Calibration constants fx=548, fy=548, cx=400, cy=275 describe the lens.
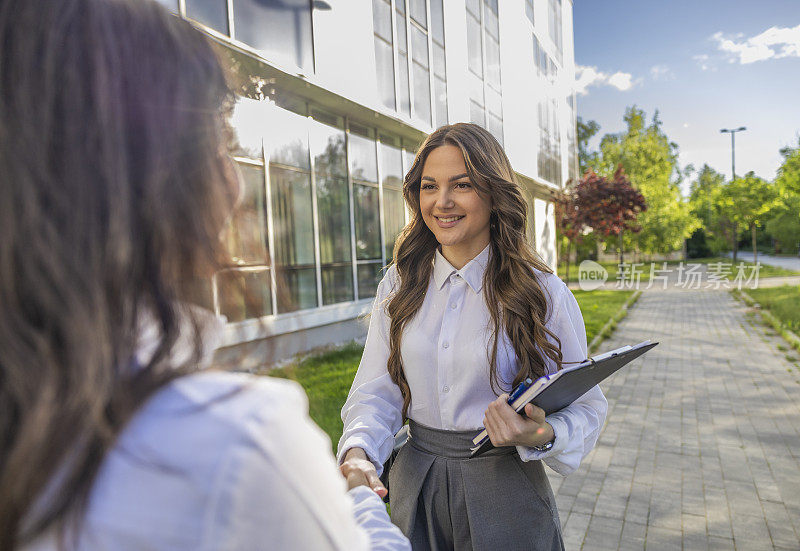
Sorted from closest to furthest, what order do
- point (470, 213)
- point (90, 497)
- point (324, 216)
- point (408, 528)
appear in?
1. point (90, 497)
2. point (408, 528)
3. point (470, 213)
4. point (324, 216)

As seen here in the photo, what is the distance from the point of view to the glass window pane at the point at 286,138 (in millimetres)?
8023

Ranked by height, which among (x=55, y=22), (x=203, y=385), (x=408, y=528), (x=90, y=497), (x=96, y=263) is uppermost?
(x=55, y=22)

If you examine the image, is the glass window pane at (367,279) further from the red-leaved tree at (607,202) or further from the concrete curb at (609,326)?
the red-leaved tree at (607,202)

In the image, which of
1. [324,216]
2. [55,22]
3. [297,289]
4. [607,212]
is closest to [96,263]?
[55,22]

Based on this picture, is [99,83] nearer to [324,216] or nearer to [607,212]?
[324,216]

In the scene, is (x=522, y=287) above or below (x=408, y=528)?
above

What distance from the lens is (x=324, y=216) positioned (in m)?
9.27

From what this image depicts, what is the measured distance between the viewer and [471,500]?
6.01ft

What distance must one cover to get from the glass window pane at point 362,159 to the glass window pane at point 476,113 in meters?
3.86

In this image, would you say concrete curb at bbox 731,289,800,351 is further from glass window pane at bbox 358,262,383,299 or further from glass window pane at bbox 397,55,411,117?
glass window pane at bbox 397,55,411,117

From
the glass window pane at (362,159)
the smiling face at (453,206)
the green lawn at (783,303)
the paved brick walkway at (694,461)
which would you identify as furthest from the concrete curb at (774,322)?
the smiling face at (453,206)

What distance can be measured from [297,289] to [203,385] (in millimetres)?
8104

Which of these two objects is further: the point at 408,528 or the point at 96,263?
the point at 408,528

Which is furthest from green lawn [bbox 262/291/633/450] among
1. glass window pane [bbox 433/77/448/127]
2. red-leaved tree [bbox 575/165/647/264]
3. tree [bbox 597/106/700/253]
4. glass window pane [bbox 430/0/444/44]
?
tree [bbox 597/106/700/253]
